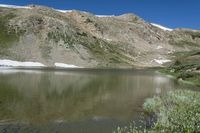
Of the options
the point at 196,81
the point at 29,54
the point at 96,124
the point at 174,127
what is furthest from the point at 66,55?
the point at 174,127

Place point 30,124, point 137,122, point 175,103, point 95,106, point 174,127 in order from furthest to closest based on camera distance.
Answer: point 95,106 < point 175,103 < point 137,122 < point 30,124 < point 174,127

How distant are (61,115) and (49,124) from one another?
197 inches

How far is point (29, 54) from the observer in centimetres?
18338

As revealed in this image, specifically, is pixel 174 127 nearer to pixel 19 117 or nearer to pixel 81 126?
pixel 81 126

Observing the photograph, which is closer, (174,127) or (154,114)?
(174,127)

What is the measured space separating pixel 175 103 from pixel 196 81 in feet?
161

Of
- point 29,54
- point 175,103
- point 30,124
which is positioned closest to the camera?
point 30,124

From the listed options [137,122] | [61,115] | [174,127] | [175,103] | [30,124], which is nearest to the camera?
[174,127]

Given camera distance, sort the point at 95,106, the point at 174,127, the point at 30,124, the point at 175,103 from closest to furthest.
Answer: the point at 174,127, the point at 30,124, the point at 175,103, the point at 95,106

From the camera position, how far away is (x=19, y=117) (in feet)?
104

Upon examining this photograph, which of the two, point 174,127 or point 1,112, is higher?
point 174,127

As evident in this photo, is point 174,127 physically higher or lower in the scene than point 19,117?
higher

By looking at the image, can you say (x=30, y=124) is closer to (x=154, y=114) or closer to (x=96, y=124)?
(x=96, y=124)

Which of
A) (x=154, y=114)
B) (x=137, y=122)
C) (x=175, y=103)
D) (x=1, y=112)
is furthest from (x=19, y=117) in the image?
(x=175, y=103)
